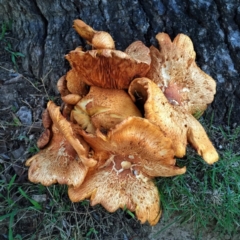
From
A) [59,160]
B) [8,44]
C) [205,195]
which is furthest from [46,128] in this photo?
[205,195]

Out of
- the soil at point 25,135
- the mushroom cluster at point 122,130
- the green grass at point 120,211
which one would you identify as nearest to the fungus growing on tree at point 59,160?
the mushroom cluster at point 122,130

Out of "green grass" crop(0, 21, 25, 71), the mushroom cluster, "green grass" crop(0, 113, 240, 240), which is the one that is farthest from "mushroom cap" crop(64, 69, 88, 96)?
"green grass" crop(0, 21, 25, 71)

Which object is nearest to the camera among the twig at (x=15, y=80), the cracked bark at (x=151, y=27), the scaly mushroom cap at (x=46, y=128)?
the scaly mushroom cap at (x=46, y=128)

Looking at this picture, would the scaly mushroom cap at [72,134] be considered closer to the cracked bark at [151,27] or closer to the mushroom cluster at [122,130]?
the mushroom cluster at [122,130]

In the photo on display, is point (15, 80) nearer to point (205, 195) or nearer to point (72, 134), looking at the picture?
point (72, 134)

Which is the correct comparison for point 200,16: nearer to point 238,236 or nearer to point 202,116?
point 202,116

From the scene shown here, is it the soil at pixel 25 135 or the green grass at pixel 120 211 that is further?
the soil at pixel 25 135

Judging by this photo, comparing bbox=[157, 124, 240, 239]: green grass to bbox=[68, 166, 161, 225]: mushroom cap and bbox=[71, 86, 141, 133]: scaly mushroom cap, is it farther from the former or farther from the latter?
bbox=[71, 86, 141, 133]: scaly mushroom cap
